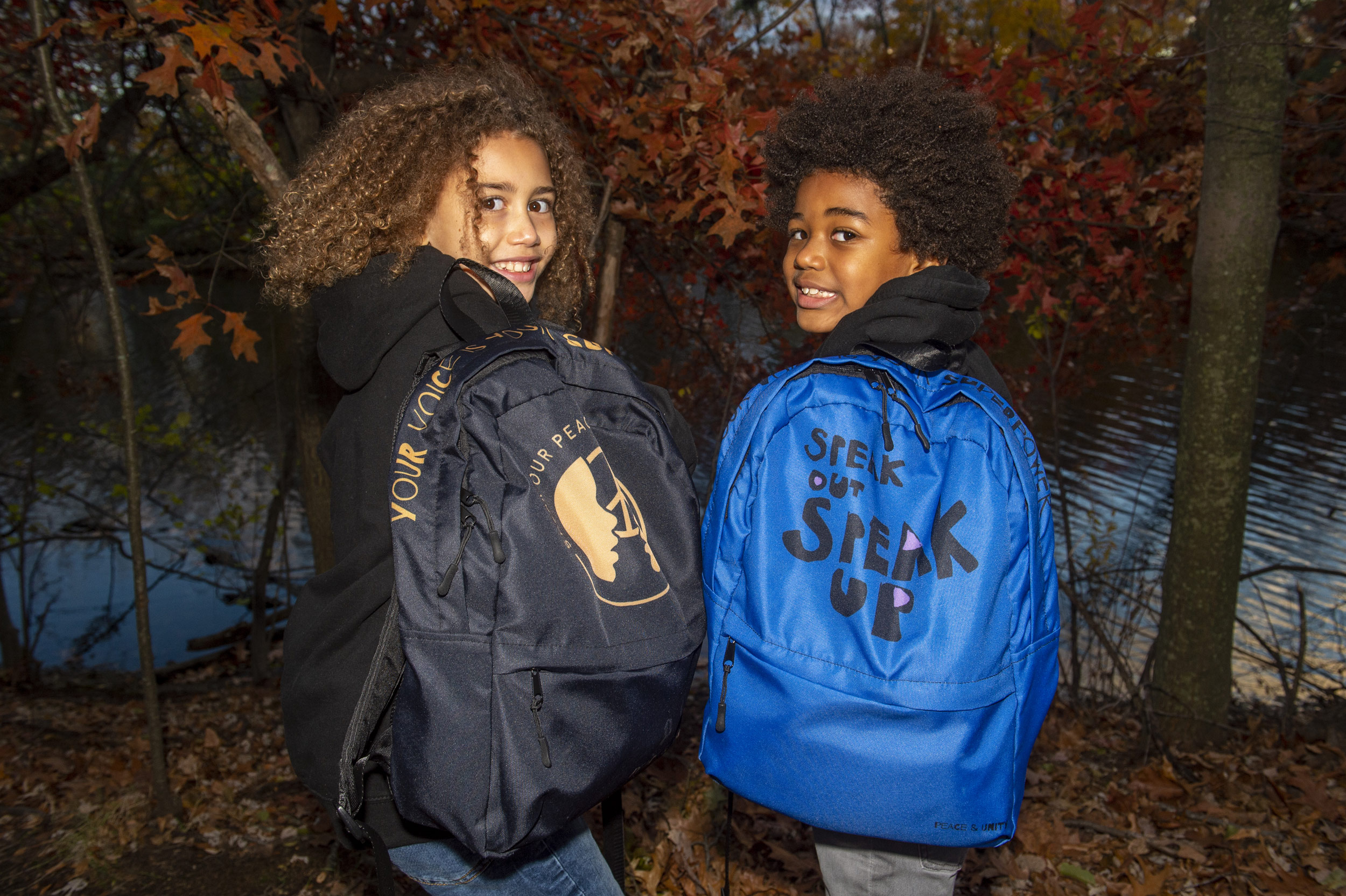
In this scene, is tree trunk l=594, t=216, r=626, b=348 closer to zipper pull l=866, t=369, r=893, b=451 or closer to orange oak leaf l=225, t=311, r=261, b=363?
orange oak leaf l=225, t=311, r=261, b=363

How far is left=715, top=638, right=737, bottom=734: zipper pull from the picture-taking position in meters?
1.46

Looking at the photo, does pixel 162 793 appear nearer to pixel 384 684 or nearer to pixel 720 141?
pixel 384 684

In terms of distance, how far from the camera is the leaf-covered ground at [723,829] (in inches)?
123

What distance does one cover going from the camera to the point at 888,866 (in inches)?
59.6

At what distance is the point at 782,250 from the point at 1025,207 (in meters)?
1.20

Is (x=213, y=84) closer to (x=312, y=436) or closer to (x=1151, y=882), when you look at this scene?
(x=312, y=436)

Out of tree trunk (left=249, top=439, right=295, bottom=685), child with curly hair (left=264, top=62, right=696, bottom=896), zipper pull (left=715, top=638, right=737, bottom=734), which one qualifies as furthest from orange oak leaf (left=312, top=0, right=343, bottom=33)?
tree trunk (left=249, top=439, right=295, bottom=685)

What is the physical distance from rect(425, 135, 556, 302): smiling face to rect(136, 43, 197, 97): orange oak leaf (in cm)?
138

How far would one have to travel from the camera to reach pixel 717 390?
710cm

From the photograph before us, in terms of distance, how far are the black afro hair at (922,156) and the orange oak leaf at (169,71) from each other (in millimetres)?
1822

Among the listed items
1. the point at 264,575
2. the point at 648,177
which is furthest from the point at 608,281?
the point at 264,575

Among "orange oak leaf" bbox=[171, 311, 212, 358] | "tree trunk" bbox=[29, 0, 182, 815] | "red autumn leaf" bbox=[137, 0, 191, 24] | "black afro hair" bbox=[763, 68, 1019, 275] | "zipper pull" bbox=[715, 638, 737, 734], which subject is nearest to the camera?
"zipper pull" bbox=[715, 638, 737, 734]

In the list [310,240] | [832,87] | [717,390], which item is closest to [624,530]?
[310,240]

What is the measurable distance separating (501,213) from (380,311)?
14.0 inches
